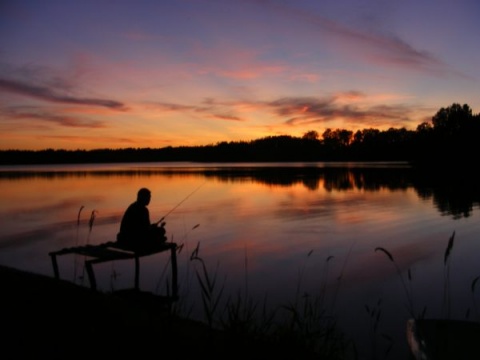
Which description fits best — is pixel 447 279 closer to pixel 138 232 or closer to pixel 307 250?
pixel 307 250

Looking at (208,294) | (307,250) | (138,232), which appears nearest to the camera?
(208,294)

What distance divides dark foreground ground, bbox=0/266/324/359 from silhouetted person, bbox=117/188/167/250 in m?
1.58

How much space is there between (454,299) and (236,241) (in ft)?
28.3

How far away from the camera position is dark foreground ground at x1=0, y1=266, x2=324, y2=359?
476cm

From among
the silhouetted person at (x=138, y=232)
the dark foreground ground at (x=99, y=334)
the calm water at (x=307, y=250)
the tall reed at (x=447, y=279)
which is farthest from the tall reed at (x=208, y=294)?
the tall reed at (x=447, y=279)

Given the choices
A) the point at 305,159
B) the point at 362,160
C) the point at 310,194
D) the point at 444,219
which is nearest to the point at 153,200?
the point at 310,194

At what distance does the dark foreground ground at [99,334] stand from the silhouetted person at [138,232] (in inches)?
62.3

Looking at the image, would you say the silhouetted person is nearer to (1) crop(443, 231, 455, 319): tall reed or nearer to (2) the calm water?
(2) the calm water

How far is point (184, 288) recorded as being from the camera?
1014cm

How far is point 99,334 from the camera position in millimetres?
5250

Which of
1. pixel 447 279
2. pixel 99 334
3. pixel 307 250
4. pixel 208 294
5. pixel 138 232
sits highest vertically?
pixel 138 232

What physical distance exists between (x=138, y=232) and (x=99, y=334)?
3.31 m

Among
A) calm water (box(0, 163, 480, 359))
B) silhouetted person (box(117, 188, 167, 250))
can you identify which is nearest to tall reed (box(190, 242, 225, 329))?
calm water (box(0, 163, 480, 359))

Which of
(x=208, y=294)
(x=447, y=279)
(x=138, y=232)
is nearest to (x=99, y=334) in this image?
(x=208, y=294)
